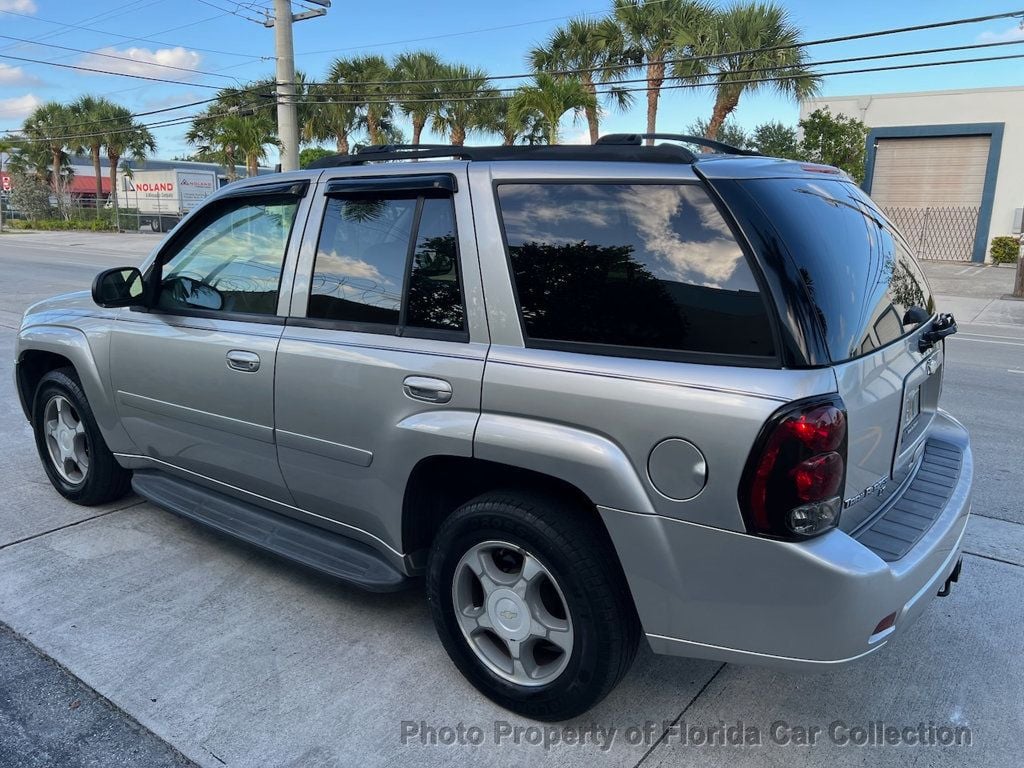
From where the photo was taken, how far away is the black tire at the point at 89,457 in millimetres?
4254

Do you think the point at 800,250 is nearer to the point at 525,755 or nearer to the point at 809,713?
the point at 809,713

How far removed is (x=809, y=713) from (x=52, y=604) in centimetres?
310

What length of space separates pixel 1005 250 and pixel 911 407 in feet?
90.6

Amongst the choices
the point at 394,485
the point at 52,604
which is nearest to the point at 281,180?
the point at 394,485

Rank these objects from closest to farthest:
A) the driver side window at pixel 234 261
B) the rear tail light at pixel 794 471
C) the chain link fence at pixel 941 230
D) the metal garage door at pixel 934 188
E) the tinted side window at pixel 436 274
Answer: the rear tail light at pixel 794 471, the tinted side window at pixel 436 274, the driver side window at pixel 234 261, the metal garage door at pixel 934 188, the chain link fence at pixel 941 230

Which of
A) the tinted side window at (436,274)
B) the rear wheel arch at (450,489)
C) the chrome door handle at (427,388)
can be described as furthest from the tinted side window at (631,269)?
the rear wheel arch at (450,489)

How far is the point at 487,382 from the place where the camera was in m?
2.55

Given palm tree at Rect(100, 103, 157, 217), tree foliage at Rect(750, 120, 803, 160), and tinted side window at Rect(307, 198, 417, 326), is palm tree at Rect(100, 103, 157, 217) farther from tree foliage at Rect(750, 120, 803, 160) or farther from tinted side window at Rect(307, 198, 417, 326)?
tinted side window at Rect(307, 198, 417, 326)

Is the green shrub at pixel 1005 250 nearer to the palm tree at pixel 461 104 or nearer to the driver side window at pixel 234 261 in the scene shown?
the palm tree at pixel 461 104

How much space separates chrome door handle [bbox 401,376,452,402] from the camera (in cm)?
265

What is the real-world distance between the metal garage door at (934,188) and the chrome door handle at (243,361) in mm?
28394

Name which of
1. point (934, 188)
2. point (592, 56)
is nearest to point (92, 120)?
point (592, 56)

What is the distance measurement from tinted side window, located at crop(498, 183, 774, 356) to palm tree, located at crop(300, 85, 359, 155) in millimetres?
34606

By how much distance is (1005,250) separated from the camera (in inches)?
1013
